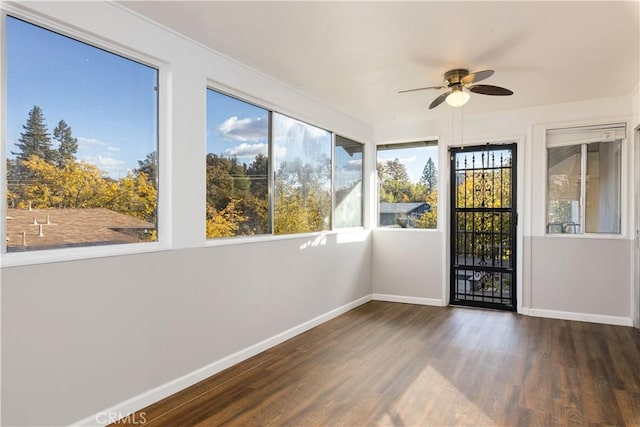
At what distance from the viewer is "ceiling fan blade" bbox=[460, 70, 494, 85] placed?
314 cm

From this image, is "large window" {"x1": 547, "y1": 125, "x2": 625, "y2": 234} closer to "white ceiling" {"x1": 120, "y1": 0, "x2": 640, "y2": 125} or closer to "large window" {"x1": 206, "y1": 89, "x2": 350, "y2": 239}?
"white ceiling" {"x1": 120, "y1": 0, "x2": 640, "y2": 125}

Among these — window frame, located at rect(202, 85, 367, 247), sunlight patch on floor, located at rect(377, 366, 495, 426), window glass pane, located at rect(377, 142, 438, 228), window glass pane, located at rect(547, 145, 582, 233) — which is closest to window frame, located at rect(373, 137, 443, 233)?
window glass pane, located at rect(377, 142, 438, 228)

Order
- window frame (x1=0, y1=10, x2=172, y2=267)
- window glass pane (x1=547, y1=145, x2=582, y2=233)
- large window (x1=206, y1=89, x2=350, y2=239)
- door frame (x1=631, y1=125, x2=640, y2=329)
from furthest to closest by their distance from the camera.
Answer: window glass pane (x1=547, y1=145, x2=582, y2=233)
door frame (x1=631, y1=125, x2=640, y2=329)
large window (x1=206, y1=89, x2=350, y2=239)
window frame (x1=0, y1=10, x2=172, y2=267)

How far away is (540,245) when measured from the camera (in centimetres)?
484

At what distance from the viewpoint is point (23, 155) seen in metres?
2.10

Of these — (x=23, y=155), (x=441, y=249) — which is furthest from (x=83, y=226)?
(x=441, y=249)

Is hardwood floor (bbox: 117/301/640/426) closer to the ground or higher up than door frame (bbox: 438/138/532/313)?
closer to the ground

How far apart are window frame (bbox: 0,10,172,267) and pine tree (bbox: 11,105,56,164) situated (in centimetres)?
9

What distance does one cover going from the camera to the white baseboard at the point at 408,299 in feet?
17.6

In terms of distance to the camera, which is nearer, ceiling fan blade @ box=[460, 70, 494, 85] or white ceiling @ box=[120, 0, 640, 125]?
white ceiling @ box=[120, 0, 640, 125]

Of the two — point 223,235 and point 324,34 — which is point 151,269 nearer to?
point 223,235

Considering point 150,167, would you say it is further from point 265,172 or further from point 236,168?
point 265,172

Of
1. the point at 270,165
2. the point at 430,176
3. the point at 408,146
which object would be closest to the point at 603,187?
the point at 430,176

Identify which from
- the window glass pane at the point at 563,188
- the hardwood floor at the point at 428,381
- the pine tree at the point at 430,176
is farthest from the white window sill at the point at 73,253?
the window glass pane at the point at 563,188
